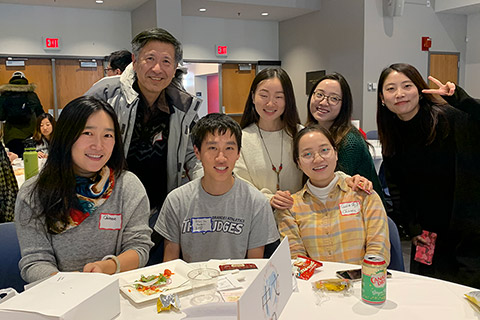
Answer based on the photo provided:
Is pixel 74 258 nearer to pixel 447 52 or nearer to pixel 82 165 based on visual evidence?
pixel 82 165

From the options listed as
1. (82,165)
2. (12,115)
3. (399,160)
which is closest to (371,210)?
(399,160)

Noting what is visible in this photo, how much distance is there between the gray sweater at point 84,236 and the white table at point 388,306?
426mm

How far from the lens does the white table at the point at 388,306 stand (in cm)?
128

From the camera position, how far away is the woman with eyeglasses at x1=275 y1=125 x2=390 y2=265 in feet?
6.40

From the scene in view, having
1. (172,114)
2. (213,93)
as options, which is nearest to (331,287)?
(172,114)

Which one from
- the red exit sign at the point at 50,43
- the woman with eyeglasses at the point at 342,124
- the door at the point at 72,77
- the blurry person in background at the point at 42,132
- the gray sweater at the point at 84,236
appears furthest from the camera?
the door at the point at 72,77

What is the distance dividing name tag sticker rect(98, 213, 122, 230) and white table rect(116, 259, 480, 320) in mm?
439

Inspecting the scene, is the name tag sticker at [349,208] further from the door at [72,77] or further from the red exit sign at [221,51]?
the red exit sign at [221,51]

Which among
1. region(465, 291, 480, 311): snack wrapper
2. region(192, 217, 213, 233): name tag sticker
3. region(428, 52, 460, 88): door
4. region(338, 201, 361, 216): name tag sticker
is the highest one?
region(428, 52, 460, 88): door

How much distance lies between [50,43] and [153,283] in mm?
7319

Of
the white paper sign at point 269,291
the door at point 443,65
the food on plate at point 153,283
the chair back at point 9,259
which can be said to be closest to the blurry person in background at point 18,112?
the chair back at point 9,259

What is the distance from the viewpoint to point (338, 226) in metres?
1.98

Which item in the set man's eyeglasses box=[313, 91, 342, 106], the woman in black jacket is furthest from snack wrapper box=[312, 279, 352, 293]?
man's eyeglasses box=[313, 91, 342, 106]

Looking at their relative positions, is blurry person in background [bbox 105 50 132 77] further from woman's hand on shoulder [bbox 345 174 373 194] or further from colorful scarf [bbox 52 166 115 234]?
woman's hand on shoulder [bbox 345 174 373 194]
